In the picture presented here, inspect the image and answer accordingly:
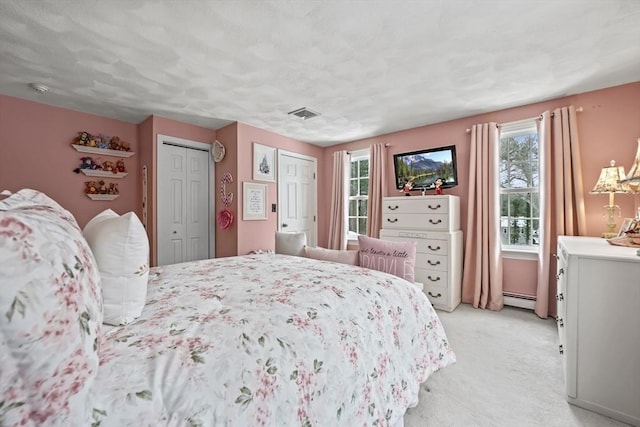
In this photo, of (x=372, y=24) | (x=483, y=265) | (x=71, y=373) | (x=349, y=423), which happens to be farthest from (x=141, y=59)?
(x=483, y=265)

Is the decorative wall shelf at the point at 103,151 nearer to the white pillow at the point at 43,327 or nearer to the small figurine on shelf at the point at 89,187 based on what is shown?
the small figurine on shelf at the point at 89,187

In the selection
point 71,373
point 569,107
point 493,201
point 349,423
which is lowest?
point 349,423

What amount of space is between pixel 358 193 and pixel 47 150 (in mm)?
4241

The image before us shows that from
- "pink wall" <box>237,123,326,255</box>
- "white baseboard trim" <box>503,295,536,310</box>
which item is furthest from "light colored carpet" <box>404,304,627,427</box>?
"pink wall" <box>237,123,326,255</box>

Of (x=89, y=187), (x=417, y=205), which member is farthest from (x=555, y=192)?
(x=89, y=187)

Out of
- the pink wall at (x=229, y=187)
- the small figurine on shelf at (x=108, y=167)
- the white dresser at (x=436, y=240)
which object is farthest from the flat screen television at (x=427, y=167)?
the small figurine on shelf at (x=108, y=167)

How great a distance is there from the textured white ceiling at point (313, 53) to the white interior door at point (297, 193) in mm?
1322

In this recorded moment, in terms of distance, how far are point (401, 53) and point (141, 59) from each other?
2136mm

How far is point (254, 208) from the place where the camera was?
3928 mm

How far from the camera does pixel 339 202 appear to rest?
478cm

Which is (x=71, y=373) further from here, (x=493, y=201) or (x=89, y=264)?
(x=493, y=201)

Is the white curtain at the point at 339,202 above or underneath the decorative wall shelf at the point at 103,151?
underneath

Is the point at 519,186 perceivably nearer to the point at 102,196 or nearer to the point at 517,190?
the point at 517,190

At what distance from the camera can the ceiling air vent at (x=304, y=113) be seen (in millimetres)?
3320
